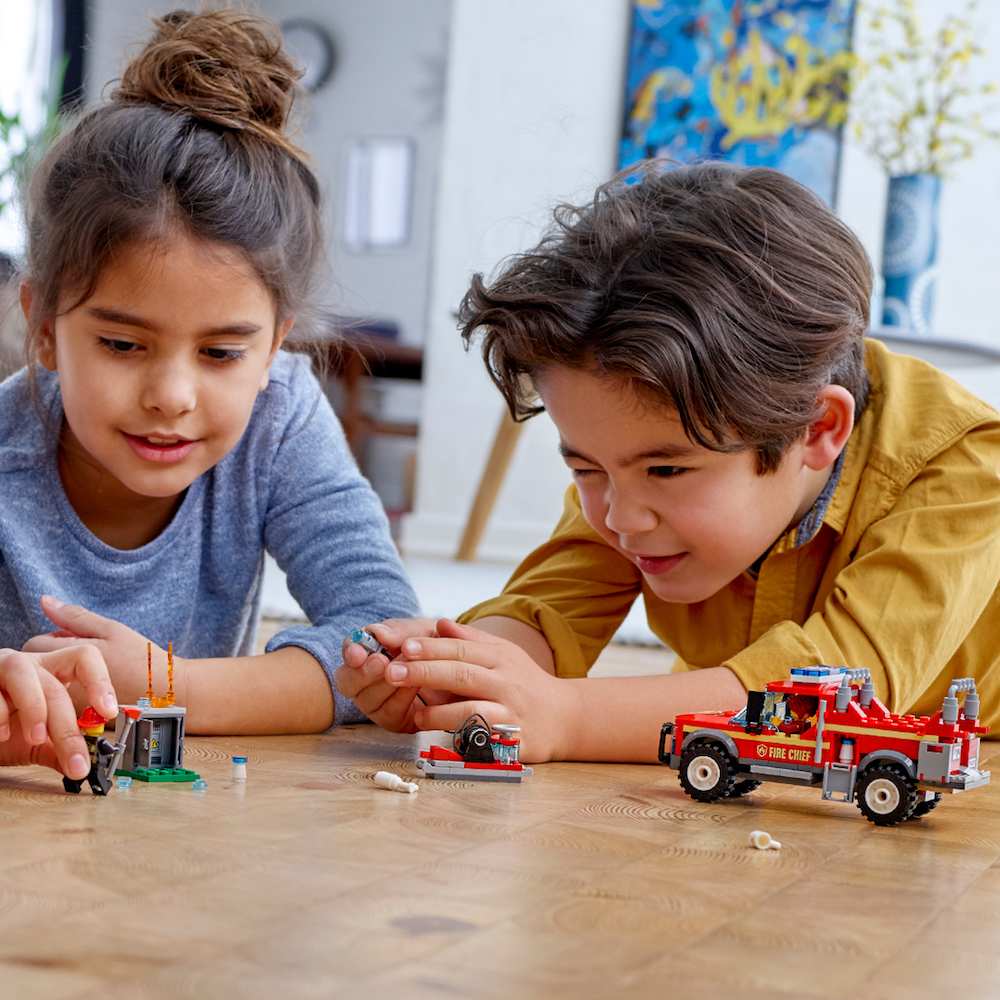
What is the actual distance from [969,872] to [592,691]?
34 centimetres

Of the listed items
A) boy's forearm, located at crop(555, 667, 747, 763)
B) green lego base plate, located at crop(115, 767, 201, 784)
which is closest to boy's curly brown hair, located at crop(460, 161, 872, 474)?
boy's forearm, located at crop(555, 667, 747, 763)

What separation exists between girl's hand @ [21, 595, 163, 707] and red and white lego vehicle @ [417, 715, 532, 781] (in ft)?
0.81

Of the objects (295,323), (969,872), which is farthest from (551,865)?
(295,323)

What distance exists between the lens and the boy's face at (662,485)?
3.04 feet

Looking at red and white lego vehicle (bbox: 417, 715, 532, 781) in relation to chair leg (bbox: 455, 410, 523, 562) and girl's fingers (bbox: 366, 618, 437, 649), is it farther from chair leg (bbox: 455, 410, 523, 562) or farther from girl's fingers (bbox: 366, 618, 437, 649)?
chair leg (bbox: 455, 410, 523, 562)

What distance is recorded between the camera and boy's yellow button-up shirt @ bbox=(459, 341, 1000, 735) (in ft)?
3.12

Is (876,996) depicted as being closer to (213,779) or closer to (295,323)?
(213,779)

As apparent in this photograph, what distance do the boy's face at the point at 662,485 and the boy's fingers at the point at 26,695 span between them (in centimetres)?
43

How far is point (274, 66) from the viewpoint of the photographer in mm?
1171

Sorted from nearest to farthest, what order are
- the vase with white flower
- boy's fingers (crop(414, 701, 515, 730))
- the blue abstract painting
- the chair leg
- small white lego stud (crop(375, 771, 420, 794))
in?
small white lego stud (crop(375, 771, 420, 794))
boy's fingers (crop(414, 701, 515, 730))
the chair leg
the vase with white flower
the blue abstract painting

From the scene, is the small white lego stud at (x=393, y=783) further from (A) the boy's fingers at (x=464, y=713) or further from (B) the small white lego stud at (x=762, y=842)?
(B) the small white lego stud at (x=762, y=842)

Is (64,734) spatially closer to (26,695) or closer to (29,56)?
(26,695)

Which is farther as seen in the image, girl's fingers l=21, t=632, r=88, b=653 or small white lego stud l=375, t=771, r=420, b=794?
girl's fingers l=21, t=632, r=88, b=653

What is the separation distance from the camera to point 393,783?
0.79m
